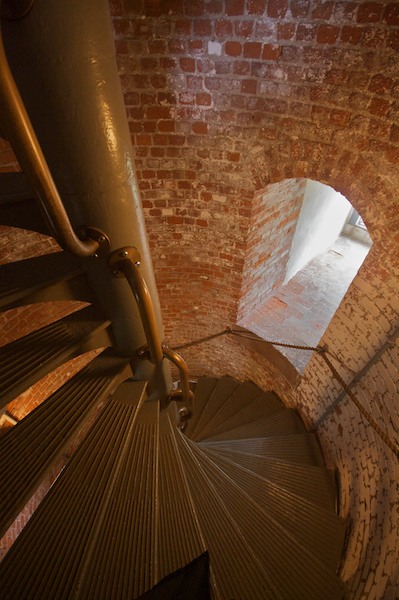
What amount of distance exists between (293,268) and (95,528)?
360cm

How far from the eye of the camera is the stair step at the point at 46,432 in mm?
1436

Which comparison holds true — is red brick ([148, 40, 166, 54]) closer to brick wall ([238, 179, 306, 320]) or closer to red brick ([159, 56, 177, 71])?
red brick ([159, 56, 177, 71])

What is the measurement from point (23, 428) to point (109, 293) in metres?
0.87

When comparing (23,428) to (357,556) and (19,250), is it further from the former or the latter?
(357,556)

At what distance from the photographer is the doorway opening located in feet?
10.4

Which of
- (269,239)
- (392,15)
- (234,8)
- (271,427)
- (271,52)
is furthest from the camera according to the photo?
(271,427)

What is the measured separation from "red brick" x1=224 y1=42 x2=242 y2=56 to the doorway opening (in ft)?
3.31

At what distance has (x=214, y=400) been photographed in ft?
15.0

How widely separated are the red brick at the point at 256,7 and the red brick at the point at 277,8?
33 mm

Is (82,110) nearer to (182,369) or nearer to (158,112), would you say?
(158,112)

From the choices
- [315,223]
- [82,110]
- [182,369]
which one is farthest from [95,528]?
[315,223]

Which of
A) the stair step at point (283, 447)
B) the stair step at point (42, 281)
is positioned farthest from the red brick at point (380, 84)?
the stair step at point (283, 447)

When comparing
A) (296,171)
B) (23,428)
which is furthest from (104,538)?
(296,171)

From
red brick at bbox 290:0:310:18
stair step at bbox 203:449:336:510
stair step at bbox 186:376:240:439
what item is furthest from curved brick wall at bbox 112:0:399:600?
stair step at bbox 186:376:240:439
